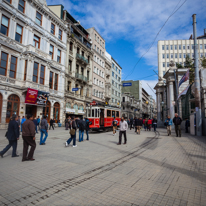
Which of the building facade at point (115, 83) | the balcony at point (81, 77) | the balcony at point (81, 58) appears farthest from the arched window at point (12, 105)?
the building facade at point (115, 83)

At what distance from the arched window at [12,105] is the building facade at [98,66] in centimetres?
2173

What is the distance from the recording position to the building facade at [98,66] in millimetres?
43031

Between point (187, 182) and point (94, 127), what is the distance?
14593 mm

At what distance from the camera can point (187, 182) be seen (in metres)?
4.11

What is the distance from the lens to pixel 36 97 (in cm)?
2341

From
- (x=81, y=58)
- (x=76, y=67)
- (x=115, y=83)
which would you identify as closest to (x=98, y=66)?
(x=81, y=58)

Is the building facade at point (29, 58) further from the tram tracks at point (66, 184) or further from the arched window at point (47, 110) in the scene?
the tram tracks at point (66, 184)

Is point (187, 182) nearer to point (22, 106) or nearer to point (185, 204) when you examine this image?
point (185, 204)

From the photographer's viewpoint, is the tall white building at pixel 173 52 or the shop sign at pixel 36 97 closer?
the shop sign at pixel 36 97

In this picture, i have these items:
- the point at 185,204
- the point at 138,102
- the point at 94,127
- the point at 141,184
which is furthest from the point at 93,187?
the point at 138,102

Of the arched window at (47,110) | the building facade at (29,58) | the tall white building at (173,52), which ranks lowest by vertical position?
the arched window at (47,110)

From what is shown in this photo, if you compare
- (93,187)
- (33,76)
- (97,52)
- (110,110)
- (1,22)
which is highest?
(97,52)

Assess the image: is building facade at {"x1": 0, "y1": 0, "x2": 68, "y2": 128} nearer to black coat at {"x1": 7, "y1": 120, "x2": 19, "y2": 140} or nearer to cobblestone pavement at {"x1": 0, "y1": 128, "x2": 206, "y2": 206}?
→ black coat at {"x1": 7, "y1": 120, "x2": 19, "y2": 140}

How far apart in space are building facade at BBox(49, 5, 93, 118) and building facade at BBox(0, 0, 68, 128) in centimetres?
246
